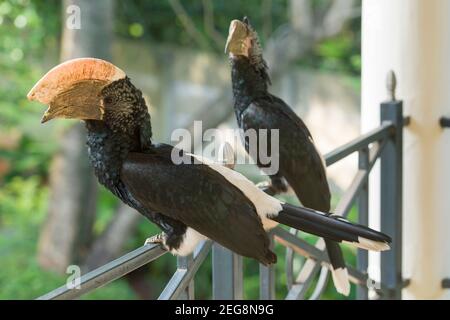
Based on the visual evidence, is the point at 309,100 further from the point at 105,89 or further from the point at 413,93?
the point at 105,89

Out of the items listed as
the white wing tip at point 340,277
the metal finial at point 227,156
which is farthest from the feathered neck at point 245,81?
the white wing tip at point 340,277

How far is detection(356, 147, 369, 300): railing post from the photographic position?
216 centimetres

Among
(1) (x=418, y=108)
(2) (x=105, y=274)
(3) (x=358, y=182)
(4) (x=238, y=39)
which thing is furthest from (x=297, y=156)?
(2) (x=105, y=274)

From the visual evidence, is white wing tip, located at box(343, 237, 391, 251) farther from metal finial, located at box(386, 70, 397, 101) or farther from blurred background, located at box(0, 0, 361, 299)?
blurred background, located at box(0, 0, 361, 299)

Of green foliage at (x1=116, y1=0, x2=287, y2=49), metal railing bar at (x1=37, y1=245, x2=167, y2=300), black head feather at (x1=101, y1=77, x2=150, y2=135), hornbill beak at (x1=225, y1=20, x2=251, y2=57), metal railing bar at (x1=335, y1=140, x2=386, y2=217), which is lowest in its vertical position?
metal railing bar at (x1=37, y1=245, x2=167, y2=300)

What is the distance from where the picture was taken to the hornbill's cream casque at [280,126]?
2020 mm

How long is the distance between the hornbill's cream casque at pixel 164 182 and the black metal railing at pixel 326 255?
0.27 ft

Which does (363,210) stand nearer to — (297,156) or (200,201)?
(297,156)

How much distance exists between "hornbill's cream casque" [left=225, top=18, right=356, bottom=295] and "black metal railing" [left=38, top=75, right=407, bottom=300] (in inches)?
1.7

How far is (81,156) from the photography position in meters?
4.08

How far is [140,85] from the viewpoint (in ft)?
19.1

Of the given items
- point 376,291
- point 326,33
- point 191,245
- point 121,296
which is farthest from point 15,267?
point 191,245

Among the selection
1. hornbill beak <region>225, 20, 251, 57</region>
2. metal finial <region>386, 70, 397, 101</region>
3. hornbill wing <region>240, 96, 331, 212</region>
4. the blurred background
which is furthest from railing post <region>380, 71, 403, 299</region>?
the blurred background
